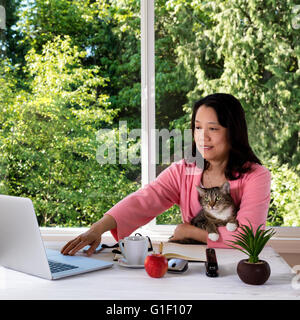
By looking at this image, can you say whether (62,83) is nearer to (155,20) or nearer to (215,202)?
(155,20)

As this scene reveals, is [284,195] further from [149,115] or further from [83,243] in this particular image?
[83,243]

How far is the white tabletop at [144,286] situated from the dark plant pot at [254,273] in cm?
2

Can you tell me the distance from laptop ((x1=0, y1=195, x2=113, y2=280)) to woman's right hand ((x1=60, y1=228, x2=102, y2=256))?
126mm

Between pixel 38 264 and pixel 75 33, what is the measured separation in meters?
1.91

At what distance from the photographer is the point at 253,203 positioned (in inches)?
69.6

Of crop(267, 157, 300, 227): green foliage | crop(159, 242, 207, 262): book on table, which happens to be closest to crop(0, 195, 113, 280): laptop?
crop(159, 242, 207, 262): book on table

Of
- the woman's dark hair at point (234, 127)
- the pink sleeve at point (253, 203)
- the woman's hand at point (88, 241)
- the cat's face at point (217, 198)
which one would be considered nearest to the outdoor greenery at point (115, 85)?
the woman's dark hair at point (234, 127)

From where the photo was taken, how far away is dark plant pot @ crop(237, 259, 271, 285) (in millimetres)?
1211

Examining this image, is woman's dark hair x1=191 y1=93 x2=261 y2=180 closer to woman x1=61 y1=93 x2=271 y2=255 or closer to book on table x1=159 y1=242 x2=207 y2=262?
woman x1=61 y1=93 x2=271 y2=255

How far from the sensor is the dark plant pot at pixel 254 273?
121 centimetres

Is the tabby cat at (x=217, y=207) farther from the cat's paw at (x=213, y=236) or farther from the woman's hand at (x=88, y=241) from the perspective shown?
the woman's hand at (x=88, y=241)

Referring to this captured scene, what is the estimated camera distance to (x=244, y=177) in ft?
6.19

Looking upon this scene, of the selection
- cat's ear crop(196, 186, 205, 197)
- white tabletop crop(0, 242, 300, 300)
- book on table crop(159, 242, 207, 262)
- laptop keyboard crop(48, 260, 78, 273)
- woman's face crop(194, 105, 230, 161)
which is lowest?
book on table crop(159, 242, 207, 262)

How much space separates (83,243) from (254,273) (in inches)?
25.8
